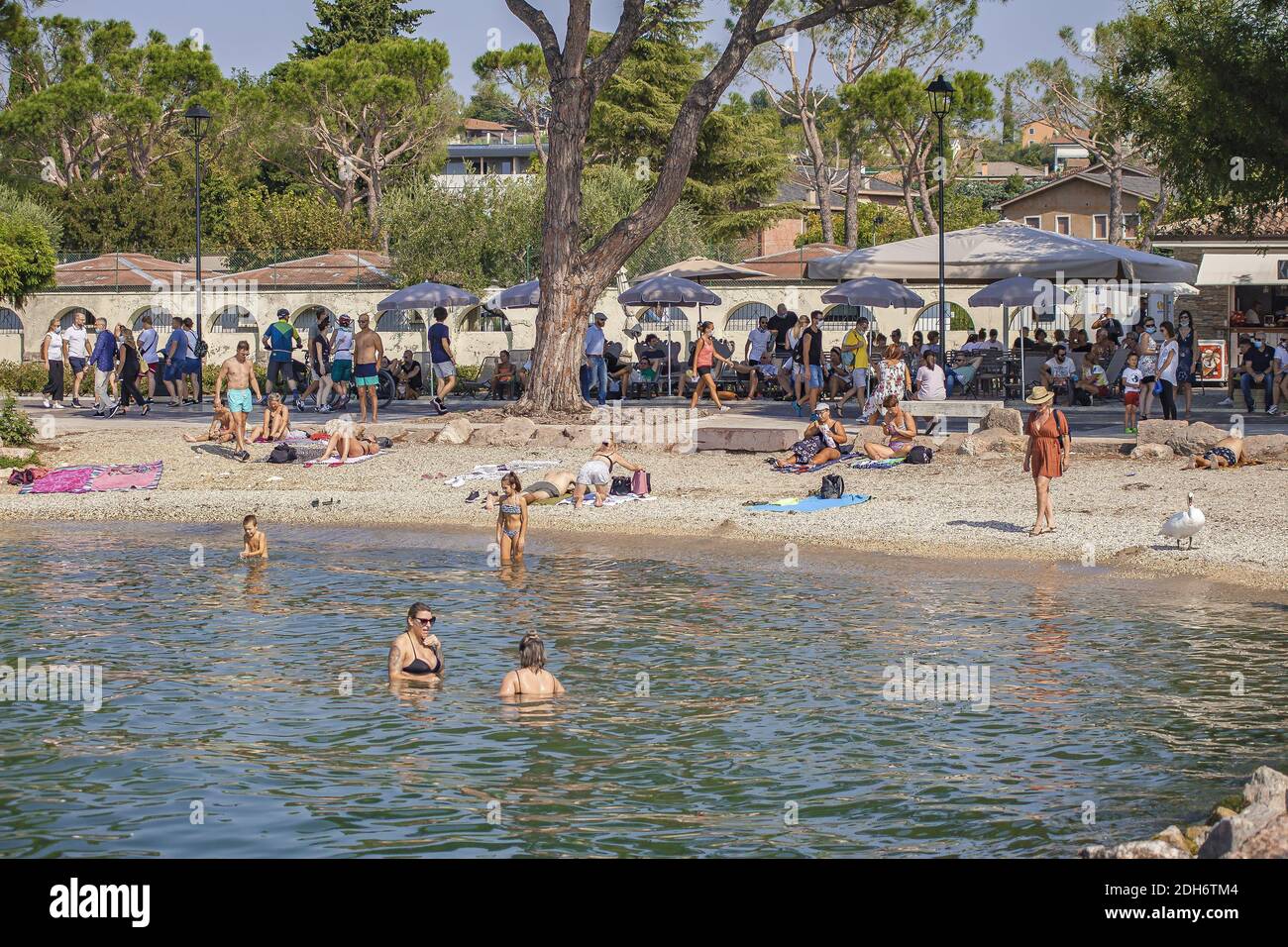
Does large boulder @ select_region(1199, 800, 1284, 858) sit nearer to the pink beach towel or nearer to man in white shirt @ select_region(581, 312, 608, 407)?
the pink beach towel

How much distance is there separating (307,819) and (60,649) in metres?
5.58

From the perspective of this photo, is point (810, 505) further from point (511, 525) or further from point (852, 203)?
point (852, 203)

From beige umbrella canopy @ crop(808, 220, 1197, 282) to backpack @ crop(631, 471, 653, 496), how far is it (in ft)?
20.8

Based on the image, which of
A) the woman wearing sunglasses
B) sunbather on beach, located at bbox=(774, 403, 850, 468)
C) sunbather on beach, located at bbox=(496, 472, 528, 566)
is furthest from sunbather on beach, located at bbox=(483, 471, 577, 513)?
the woman wearing sunglasses

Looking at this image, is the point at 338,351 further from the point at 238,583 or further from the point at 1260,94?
the point at 1260,94

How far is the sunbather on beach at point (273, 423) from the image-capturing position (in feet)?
78.9

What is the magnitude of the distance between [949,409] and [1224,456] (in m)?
4.36

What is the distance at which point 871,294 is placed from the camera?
28297 millimetres

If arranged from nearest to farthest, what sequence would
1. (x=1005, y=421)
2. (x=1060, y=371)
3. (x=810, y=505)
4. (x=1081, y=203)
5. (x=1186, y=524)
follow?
(x=1186, y=524)
(x=810, y=505)
(x=1005, y=421)
(x=1060, y=371)
(x=1081, y=203)

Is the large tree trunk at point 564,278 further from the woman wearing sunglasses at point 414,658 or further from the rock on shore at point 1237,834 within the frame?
the rock on shore at point 1237,834

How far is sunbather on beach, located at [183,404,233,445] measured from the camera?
23.6 metres

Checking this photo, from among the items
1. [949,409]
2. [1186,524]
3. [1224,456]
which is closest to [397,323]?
[949,409]
